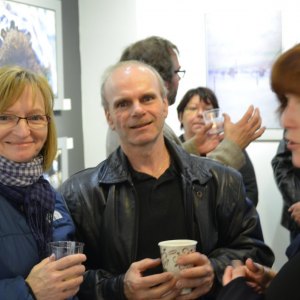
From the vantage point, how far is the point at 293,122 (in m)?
1.27

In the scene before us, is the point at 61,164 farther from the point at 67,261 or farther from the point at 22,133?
the point at 67,261

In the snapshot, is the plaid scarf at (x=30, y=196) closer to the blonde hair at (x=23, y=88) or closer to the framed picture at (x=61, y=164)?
the blonde hair at (x=23, y=88)

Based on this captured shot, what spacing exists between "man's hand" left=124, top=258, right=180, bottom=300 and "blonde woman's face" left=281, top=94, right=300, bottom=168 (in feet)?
1.75

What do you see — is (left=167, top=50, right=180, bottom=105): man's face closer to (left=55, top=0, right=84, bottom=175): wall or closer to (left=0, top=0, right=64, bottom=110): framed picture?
(left=0, top=0, right=64, bottom=110): framed picture

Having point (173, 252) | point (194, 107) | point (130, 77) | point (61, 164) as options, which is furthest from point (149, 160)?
point (61, 164)

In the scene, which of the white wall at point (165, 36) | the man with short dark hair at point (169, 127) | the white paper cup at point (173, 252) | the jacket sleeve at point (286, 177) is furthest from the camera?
the white wall at point (165, 36)

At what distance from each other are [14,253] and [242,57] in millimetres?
3146

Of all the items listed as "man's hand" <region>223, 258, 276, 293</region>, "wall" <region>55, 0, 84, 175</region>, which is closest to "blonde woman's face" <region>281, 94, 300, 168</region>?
"man's hand" <region>223, 258, 276, 293</region>

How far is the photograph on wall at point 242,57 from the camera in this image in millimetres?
4070

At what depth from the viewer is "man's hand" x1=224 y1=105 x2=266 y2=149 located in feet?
7.52

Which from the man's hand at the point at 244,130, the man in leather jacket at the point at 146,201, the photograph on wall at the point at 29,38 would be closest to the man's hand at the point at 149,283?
the man in leather jacket at the point at 146,201

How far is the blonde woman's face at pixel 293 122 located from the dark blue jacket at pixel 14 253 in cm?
81

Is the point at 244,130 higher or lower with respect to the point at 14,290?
higher

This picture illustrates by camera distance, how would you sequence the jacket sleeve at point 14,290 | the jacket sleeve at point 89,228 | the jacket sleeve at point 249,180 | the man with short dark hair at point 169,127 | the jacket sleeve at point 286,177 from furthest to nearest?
1. the jacket sleeve at point 249,180
2. the jacket sleeve at point 286,177
3. the man with short dark hair at point 169,127
4. the jacket sleeve at point 89,228
5. the jacket sleeve at point 14,290
